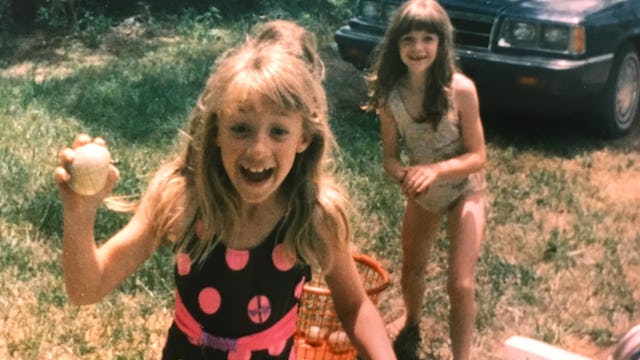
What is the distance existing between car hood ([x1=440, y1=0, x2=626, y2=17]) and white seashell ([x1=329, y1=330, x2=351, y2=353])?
373cm

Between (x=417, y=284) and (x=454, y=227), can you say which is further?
(x=417, y=284)

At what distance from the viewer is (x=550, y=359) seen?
1547 mm

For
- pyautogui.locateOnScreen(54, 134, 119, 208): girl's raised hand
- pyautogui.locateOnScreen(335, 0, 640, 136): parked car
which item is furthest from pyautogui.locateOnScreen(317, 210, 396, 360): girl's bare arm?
pyautogui.locateOnScreen(335, 0, 640, 136): parked car

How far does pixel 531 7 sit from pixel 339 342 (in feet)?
12.7

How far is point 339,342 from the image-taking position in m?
3.26

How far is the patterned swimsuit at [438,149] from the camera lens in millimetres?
3678

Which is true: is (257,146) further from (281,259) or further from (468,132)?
(468,132)

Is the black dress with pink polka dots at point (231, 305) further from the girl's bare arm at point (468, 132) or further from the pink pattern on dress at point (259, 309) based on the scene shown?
the girl's bare arm at point (468, 132)

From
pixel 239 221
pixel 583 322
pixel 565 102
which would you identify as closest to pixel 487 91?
pixel 565 102

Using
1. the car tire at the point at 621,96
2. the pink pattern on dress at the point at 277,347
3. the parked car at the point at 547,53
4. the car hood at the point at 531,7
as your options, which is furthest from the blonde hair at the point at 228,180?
the car tire at the point at 621,96

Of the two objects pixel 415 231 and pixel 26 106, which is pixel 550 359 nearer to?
pixel 415 231

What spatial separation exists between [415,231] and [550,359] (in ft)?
7.66

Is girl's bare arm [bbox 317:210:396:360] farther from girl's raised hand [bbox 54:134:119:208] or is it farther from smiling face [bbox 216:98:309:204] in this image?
girl's raised hand [bbox 54:134:119:208]

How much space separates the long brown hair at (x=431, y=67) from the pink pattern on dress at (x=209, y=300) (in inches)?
68.2
